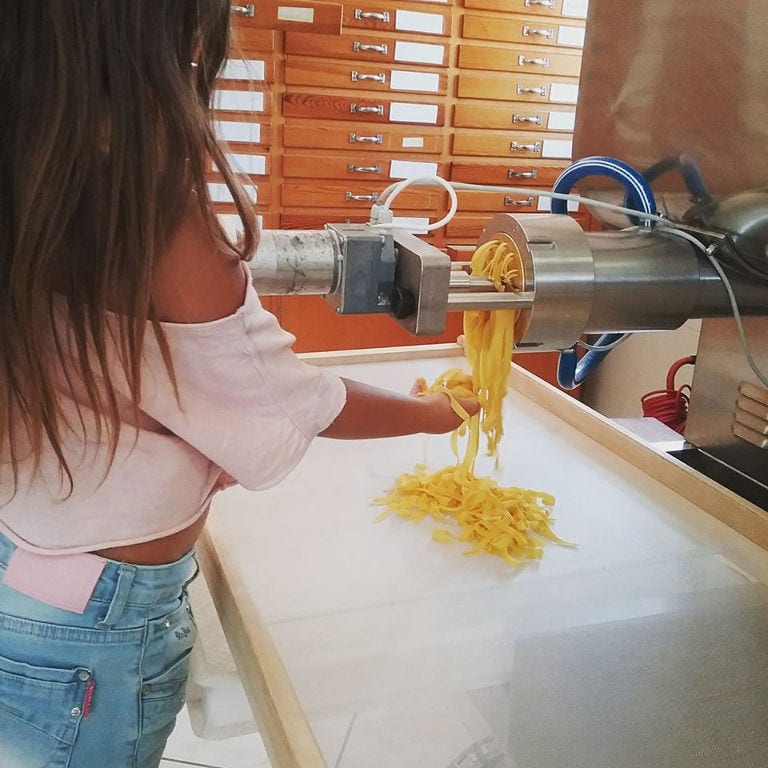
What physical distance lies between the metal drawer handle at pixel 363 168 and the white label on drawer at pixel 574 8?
0.73 m

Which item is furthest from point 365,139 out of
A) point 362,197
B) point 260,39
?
point 260,39

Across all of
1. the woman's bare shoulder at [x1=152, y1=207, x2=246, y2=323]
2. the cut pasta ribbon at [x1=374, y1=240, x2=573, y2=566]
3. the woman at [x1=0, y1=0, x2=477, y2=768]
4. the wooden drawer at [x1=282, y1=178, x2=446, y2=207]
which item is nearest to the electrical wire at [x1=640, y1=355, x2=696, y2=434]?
the cut pasta ribbon at [x1=374, y1=240, x2=573, y2=566]

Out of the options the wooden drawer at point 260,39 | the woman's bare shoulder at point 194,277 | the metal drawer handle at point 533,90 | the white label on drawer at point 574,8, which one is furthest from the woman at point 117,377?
the white label on drawer at point 574,8

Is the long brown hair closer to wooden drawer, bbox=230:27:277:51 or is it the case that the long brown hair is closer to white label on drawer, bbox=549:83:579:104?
wooden drawer, bbox=230:27:277:51

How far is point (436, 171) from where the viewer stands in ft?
7.95

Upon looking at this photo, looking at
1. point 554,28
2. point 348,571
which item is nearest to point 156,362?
point 348,571

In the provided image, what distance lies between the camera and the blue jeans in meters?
0.65

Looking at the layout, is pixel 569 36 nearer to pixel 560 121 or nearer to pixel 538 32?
pixel 538 32

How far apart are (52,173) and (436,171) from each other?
6.61 feet

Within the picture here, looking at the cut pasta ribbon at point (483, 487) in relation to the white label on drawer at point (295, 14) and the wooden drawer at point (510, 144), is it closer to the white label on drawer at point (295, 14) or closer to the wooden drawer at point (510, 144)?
the white label on drawer at point (295, 14)

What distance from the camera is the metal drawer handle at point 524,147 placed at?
2.47m

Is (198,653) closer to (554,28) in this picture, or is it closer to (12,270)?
(12,270)

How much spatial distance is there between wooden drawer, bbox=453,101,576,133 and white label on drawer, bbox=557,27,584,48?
7.1 inches

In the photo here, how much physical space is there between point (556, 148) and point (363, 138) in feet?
2.10
